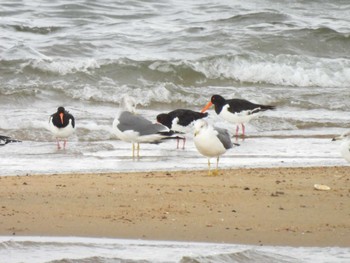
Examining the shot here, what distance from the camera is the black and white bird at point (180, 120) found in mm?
13570

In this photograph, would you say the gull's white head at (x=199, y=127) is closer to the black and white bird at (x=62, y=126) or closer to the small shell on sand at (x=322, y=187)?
the small shell on sand at (x=322, y=187)

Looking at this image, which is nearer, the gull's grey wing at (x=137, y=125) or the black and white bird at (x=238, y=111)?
the gull's grey wing at (x=137, y=125)

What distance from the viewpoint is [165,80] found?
1927cm

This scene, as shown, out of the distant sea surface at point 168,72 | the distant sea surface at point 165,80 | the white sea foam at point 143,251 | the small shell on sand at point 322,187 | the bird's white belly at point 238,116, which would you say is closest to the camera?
the white sea foam at point 143,251

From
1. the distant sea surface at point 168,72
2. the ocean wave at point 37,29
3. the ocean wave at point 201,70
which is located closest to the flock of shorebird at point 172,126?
the distant sea surface at point 168,72

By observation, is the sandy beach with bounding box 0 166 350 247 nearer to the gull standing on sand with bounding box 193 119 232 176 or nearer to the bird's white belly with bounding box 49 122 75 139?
the gull standing on sand with bounding box 193 119 232 176

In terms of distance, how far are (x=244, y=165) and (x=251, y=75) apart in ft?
27.9

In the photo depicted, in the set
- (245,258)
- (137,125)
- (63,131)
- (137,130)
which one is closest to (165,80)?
(63,131)

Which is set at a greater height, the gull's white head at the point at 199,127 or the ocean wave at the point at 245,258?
the gull's white head at the point at 199,127

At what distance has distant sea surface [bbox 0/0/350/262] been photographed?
10930mm

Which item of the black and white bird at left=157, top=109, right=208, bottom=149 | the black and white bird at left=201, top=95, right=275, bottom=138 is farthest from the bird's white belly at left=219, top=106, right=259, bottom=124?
the black and white bird at left=157, top=109, right=208, bottom=149

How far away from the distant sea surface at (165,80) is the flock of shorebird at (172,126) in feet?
0.73

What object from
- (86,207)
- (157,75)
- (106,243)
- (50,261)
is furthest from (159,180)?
(157,75)

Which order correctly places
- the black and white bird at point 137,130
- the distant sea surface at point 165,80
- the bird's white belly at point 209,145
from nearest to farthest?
1. the bird's white belly at point 209,145
2. the distant sea surface at point 165,80
3. the black and white bird at point 137,130
